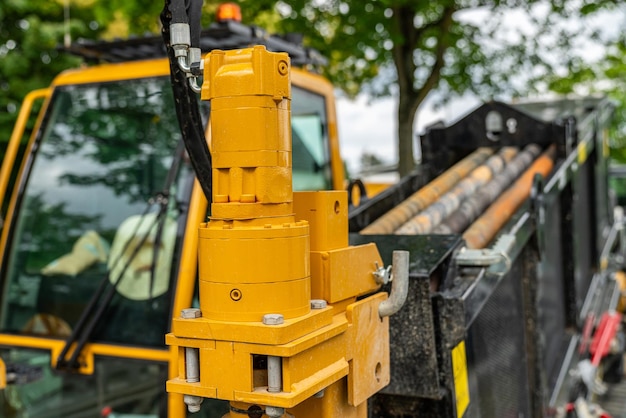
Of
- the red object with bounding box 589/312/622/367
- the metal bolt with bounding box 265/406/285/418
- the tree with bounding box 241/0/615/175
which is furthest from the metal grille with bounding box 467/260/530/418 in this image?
the tree with bounding box 241/0/615/175

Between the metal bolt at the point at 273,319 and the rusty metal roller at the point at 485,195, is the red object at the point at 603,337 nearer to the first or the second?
the rusty metal roller at the point at 485,195

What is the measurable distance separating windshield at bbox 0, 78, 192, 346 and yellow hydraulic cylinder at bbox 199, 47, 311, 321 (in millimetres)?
1487

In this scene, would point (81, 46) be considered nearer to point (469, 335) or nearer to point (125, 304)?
point (125, 304)

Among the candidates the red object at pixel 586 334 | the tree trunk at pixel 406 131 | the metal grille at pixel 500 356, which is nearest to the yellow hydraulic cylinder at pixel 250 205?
the metal grille at pixel 500 356

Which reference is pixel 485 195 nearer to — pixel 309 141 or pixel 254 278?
pixel 309 141

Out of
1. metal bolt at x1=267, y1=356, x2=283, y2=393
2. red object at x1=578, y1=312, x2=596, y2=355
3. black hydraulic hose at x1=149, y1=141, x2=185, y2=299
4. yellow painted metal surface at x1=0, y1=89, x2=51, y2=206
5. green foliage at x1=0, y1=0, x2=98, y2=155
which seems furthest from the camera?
green foliage at x1=0, y1=0, x2=98, y2=155

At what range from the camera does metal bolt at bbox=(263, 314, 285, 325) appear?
5.12 feet

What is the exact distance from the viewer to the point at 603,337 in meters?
5.20

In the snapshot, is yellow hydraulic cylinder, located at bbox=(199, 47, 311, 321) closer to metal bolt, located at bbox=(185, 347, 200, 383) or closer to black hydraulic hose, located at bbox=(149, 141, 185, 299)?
metal bolt, located at bbox=(185, 347, 200, 383)

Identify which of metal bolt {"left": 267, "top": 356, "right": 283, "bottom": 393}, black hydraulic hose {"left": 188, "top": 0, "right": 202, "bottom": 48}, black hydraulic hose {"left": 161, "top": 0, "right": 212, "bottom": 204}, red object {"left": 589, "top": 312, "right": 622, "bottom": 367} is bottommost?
red object {"left": 589, "top": 312, "right": 622, "bottom": 367}

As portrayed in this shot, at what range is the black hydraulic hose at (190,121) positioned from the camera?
71.2 inches

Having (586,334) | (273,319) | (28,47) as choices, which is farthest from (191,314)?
(28,47)

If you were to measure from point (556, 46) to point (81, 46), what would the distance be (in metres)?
7.63

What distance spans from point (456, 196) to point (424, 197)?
0.13 m
